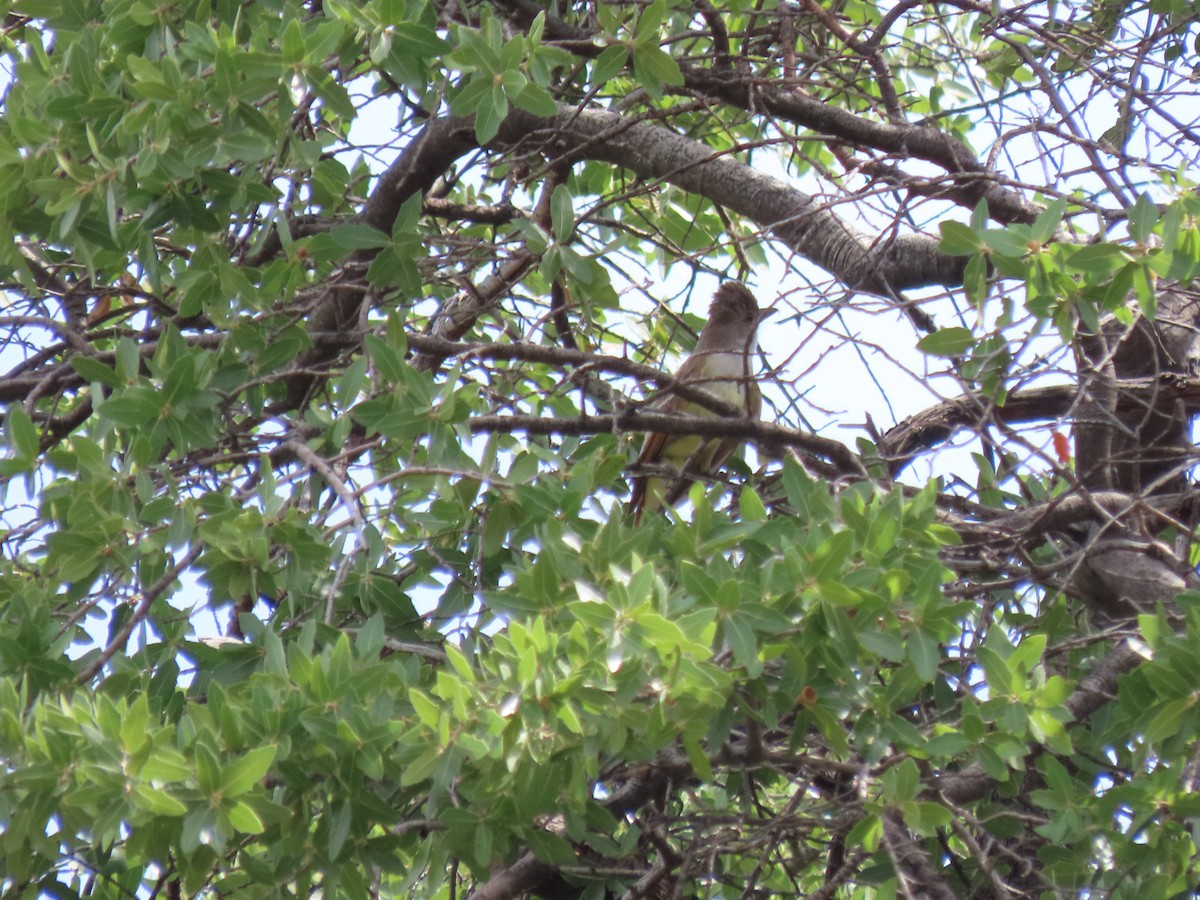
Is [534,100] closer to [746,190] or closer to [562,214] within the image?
[562,214]

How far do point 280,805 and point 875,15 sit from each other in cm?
453

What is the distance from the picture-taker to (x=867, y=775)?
9.51 feet

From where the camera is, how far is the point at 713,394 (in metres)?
5.75

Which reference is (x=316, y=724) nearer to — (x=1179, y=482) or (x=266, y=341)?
(x=266, y=341)

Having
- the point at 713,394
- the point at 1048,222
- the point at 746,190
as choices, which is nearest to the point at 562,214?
the point at 1048,222

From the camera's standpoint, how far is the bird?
5.67m

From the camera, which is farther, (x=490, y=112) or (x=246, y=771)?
(x=490, y=112)

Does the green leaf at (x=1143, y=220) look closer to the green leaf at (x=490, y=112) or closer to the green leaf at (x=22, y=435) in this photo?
the green leaf at (x=490, y=112)

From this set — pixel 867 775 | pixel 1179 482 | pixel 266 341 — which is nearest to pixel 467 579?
pixel 266 341

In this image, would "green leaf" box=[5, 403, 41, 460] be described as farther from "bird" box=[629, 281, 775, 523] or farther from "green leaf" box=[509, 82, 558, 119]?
"bird" box=[629, 281, 775, 523]

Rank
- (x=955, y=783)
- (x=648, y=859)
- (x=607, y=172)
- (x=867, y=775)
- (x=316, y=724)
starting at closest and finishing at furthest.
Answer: (x=316, y=724) < (x=867, y=775) < (x=955, y=783) < (x=648, y=859) < (x=607, y=172)

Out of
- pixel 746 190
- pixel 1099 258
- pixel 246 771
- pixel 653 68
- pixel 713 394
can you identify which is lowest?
pixel 246 771

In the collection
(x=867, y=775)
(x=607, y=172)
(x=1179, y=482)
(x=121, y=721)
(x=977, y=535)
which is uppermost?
(x=607, y=172)

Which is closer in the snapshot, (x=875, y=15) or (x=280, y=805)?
(x=280, y=805)
